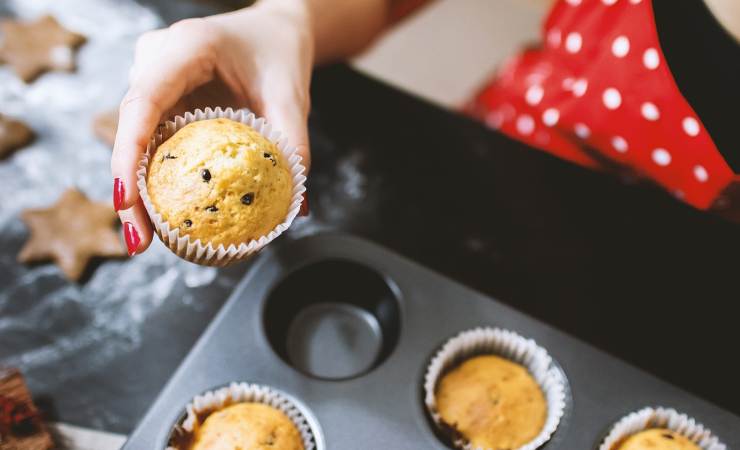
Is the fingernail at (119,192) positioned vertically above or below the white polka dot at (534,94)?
below

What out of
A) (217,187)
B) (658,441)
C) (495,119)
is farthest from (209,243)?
(495,119)

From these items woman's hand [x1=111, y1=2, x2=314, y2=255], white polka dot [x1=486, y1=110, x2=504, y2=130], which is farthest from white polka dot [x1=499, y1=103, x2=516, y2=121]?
woman's hand [x1=111, y1=2, x2=314, y2=255]

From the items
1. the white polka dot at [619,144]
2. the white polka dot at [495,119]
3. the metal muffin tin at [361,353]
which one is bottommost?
the metal muffin tin at [361,353]

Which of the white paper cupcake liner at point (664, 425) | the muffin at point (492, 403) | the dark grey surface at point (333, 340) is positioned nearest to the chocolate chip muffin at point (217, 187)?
the dark grey surface at point (333, 340)

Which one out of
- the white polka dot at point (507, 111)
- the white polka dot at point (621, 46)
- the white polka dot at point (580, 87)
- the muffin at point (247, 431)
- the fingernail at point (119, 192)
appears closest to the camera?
the fingernail at point (119, 192)

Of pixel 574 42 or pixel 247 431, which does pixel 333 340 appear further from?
pixel 574 42

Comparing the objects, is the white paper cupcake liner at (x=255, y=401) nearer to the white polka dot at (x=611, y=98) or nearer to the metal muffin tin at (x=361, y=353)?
the metal muffin tin at (x=361, y=353)

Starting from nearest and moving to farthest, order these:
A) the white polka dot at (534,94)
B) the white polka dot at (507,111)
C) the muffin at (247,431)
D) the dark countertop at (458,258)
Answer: the muffin at (247,431), the dark countertop at (458,258), the white polka dot at (534,94), the white polka dot at (507,111)

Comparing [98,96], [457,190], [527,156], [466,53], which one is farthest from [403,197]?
[466,53]
